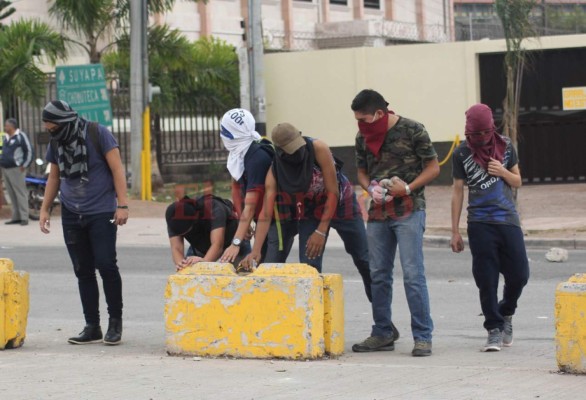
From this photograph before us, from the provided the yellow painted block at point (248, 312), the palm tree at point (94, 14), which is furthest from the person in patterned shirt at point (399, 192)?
the palm tree at point (94, 14)

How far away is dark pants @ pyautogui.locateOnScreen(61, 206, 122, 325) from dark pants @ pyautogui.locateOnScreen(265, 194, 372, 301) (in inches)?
48.2

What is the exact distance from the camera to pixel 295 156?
8602 mm

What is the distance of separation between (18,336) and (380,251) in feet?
9.39

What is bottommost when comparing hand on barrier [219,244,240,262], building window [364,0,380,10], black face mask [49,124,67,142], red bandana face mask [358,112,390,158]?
hand on barrier [219,244,240,262]

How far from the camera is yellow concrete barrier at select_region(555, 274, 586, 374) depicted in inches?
293

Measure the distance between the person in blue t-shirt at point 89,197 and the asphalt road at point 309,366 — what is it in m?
0.44

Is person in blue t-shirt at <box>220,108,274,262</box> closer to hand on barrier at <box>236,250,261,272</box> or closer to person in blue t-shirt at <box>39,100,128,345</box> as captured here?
hand on barrier at <box>236,250,261,272</box>

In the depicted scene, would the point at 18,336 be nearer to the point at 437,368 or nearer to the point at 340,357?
the point at 340,357

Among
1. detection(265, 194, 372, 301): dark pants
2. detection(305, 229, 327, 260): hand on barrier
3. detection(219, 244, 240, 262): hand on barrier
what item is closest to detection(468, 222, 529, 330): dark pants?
detection(265, 194, 372, 301): dark pants

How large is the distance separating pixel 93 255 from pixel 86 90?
15.7 metres

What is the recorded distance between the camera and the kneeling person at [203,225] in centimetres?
888

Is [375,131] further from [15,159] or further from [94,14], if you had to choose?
[94,14]

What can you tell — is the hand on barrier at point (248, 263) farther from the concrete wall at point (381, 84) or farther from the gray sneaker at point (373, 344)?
the concrete wall at point (381, 84)

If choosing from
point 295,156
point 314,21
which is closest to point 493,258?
point 295,156
